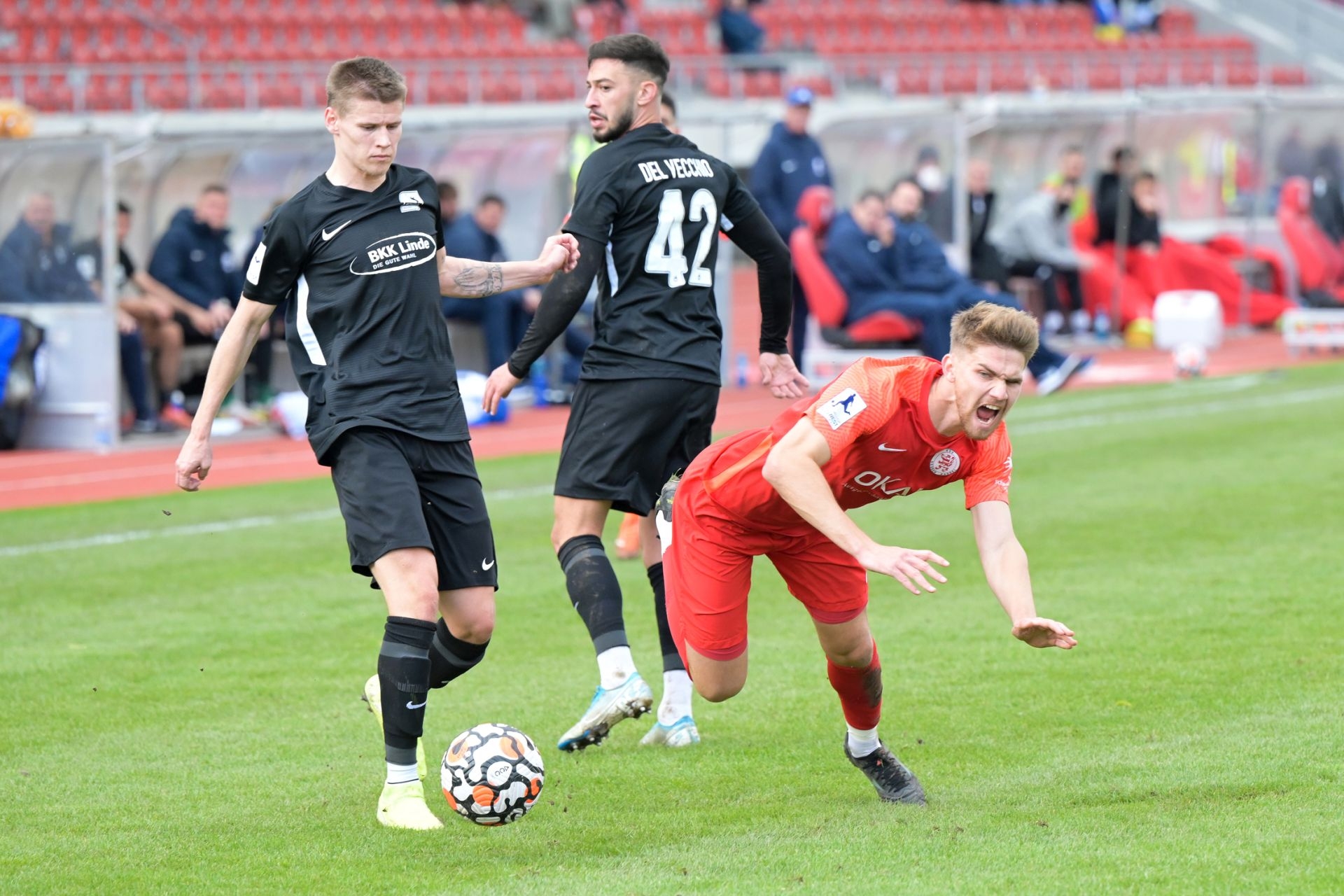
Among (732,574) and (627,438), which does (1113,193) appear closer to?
(627,438)

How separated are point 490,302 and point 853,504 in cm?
1112

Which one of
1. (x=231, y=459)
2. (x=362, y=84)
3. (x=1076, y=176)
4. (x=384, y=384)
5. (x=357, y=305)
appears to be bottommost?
(x=231, y=459)

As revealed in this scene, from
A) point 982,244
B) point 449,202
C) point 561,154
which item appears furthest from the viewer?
point 982,244

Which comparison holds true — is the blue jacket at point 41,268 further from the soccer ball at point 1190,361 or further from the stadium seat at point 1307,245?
the stadium seat at point 1307,245

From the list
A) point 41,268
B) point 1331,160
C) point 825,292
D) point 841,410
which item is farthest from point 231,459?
point 1331,160

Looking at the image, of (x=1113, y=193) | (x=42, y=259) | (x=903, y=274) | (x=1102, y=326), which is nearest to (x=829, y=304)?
(x=903, y=274)

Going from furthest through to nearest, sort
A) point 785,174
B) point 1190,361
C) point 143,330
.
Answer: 1. point 1190,361
2. point 785,174
3. point 143,330

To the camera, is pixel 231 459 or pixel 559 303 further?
pixel 231 459

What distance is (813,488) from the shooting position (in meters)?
4.57

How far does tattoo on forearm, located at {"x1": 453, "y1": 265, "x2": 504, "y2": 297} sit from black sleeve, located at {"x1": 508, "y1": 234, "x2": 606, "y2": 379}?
0.37 m

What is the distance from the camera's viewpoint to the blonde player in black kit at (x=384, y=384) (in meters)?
5.02

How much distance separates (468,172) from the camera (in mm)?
17891

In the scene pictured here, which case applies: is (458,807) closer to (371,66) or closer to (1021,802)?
(1021,802)

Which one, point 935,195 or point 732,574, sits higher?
point 935,195
